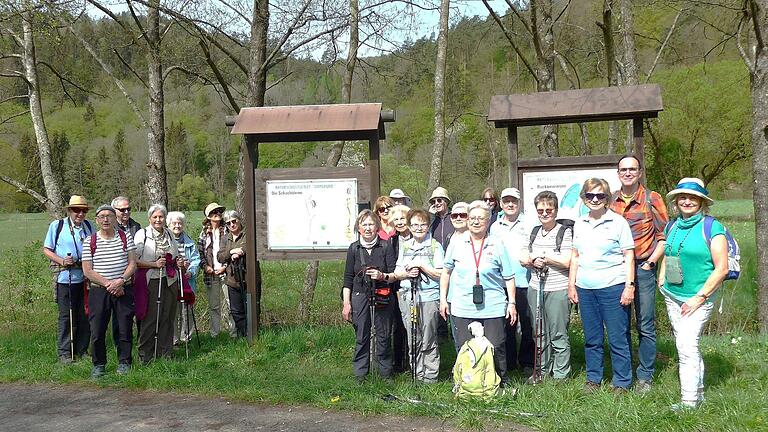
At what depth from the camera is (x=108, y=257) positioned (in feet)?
20.9

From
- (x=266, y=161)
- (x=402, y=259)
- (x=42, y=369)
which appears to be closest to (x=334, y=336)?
(x=402, y=259)

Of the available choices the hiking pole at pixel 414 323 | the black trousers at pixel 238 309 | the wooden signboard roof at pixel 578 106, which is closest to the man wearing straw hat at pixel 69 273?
the black trousers at pixel 238 309

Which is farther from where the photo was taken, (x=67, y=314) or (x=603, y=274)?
(x=67, y=314)

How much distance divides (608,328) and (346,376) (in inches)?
95.8

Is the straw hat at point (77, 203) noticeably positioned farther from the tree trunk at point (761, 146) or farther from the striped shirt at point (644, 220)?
the tree trunk at point (761, 146)

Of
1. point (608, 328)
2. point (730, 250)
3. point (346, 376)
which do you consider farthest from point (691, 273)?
point (346, 376)

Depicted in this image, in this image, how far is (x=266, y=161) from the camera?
62.7 feet

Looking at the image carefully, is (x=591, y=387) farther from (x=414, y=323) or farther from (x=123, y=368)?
(x=123, y=368)

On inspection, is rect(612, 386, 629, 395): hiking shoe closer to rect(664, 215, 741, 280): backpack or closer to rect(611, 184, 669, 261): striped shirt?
rect(611, 184, 669, 261): striped shirt

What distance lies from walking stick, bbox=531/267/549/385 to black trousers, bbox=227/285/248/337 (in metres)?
3.66

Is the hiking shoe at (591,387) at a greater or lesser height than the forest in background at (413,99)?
lesser

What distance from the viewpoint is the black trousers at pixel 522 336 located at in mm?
6027

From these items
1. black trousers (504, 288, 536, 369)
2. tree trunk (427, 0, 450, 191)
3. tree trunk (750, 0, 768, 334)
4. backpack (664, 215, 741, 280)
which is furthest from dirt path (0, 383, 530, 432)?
tree trunk (427, 0, 450, 191)

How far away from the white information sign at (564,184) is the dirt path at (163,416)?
2.41m
